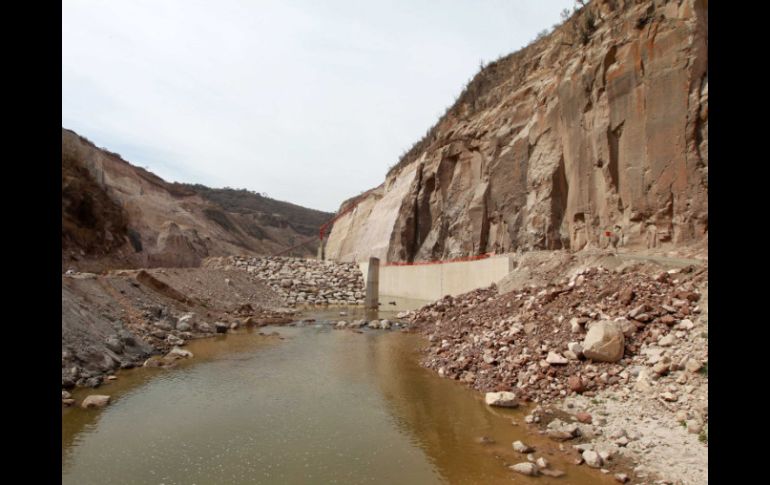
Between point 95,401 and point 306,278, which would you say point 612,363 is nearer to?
point 95,401

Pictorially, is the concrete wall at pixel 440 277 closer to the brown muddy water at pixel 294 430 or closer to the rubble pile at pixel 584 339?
Answer: the rubble pile at pixel 584 339

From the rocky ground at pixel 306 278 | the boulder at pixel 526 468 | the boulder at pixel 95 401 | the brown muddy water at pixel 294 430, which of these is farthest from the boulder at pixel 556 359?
the rocky ground at pixel 306 278

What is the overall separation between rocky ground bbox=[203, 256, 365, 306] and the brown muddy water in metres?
15.8

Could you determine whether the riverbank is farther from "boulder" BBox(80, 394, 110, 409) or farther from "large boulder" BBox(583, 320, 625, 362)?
"large boulder" BBox(583, 320, 625, 362)

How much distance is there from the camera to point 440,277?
20.4m

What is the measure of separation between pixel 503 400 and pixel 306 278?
22.8 metres

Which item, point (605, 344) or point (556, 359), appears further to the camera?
point (556, 359)

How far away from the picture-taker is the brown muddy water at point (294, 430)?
4840mm

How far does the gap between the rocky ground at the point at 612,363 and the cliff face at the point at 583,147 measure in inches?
141

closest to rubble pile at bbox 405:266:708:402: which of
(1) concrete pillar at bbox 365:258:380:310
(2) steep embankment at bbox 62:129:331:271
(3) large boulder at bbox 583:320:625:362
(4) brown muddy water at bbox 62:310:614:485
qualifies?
(3) large boulder at bbox 583:320:625:362

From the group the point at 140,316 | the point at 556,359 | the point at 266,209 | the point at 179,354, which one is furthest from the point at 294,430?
the point at 266,209
